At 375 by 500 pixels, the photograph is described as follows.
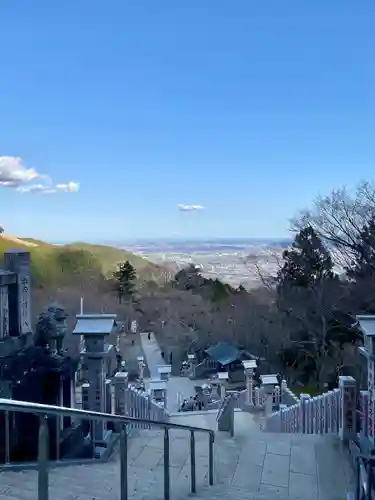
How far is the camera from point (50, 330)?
5.79m

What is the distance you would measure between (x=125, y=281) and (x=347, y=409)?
73.0 feet

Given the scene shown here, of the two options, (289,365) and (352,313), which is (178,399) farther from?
(352,313)

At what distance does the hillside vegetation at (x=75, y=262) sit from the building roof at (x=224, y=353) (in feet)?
29.2

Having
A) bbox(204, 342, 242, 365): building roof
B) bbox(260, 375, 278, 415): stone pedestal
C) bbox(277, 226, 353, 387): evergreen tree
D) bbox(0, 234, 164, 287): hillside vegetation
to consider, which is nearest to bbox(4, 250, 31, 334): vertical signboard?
bbox(260, 375, 278, 415): stone pedestal

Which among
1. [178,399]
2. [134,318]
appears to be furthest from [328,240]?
[134,318]

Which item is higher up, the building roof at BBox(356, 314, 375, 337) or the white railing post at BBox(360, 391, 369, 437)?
the building roof at BBox(356, 314, 375, 337)

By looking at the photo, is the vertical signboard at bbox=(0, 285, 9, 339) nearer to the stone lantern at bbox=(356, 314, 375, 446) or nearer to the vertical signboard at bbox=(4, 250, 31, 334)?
the vertical signboard at bbox=(4, 250, 31, 334)

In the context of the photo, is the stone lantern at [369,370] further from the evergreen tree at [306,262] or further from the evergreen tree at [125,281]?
the evergreen tree at [125,281]

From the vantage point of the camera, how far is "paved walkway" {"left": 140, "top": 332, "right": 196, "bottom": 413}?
1622cm

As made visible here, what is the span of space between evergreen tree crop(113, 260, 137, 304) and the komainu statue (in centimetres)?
2079

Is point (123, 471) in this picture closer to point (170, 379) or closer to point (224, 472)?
point (224, 472)

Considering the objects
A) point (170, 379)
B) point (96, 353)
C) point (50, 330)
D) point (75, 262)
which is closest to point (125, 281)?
point (75, 262)

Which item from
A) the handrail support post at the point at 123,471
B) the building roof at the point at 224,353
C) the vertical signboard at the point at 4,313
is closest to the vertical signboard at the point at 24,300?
the vertical signboard at the point at 4,313

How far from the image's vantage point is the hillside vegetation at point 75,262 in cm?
2645
